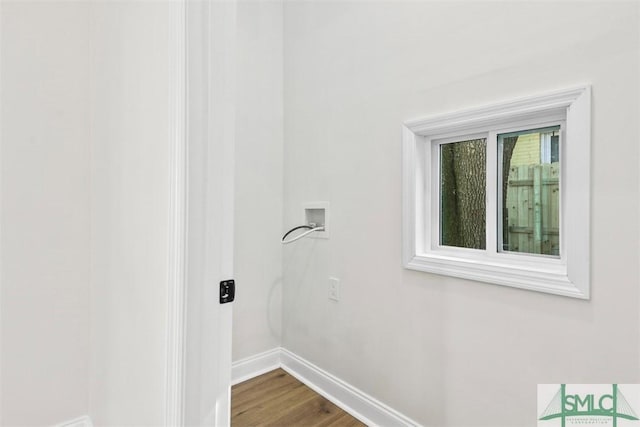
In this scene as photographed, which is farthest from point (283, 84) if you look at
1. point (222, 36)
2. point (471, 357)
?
point (471, 357)

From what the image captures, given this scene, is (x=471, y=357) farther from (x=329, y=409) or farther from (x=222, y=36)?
(x=222, y=36)

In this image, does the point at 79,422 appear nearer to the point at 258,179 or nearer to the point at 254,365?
the point at 254,365

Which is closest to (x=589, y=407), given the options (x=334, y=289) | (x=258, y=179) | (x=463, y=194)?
(x=463, y=194)

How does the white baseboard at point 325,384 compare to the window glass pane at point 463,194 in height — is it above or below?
below

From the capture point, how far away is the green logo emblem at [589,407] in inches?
40.0

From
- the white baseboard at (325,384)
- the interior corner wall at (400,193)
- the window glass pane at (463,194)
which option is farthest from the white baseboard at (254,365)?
the window glass pane at (463,194)

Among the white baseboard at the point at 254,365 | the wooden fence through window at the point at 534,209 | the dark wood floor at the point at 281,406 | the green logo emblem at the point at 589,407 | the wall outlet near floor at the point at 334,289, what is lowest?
the dark wood floor at the point at 281,406

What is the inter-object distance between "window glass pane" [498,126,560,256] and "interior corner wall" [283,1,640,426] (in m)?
0.18

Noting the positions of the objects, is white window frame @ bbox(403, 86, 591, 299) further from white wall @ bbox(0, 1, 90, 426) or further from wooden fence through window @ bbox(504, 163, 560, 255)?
white wall @ bbox(0, 1, 90, 426)

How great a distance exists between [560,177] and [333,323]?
1.28 metres

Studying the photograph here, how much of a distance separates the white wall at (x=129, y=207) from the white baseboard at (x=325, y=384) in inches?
34.0

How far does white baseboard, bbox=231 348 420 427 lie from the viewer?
1.62 m

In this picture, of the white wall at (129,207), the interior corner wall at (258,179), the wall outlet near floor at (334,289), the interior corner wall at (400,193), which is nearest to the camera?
the white wall at (129,207)

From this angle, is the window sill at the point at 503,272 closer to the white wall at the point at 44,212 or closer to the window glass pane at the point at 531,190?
the window glass pane at the point at 531,190
